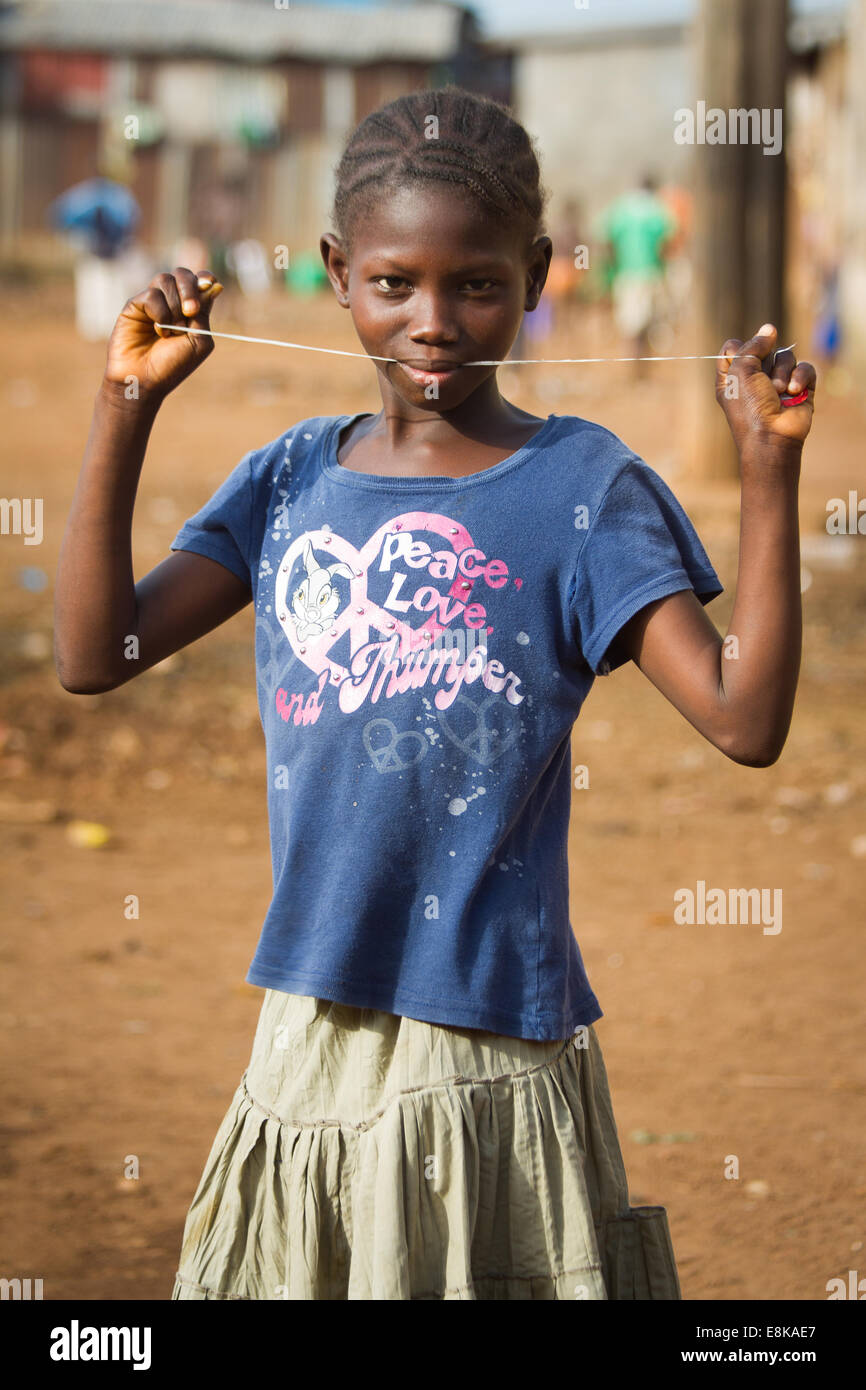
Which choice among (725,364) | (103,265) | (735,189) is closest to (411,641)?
(725,364)

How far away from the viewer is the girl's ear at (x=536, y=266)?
1.77 meters

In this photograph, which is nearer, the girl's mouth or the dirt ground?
the girl's mouth

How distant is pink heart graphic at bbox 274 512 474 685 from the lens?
1.71m

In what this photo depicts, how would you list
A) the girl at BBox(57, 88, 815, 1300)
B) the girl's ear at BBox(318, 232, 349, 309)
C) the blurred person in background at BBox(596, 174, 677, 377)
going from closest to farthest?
1. the girl at BBox(57, 88, 815, 1300)
2. the girl's ear at BBox(318, 232, 349, 309)
3. the blurred person in background at BBox(596, 174, 677, 377)

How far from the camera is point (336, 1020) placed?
1.75 meters

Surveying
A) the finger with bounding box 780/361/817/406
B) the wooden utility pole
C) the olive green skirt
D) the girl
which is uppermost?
the wooden utility pole

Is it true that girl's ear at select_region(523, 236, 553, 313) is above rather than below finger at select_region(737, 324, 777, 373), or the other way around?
above

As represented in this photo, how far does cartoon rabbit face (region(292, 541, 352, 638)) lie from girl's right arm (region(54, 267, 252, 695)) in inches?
7.1

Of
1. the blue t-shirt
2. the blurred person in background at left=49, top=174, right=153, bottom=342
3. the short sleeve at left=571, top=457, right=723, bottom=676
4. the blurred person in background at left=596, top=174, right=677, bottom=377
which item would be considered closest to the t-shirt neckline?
the blue t-shirt

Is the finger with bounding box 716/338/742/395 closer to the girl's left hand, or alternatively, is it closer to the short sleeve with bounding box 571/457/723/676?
the girl's left hand

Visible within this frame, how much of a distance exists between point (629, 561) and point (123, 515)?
0.58 metres

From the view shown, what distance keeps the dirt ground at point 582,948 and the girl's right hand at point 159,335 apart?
167 centimetres

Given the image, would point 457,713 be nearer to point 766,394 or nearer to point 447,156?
point 766,394

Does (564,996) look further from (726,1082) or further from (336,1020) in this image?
(726,1082)
